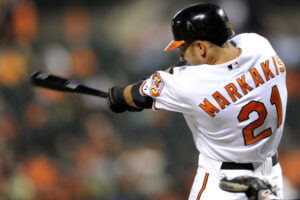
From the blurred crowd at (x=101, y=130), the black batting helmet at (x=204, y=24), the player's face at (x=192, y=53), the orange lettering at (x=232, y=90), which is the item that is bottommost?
the blurred crowd at (x=101, y=130)

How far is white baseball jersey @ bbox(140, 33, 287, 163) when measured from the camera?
2641 millimetres

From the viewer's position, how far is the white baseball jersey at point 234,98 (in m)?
2.64

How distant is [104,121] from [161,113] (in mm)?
965

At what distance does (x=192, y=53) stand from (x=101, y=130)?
4.78 m

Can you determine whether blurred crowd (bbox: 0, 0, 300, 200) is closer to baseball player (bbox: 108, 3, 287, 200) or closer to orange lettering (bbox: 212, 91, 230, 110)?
baseball player (bbox: 108, 3, 287, 200)

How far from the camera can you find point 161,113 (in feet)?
22.8

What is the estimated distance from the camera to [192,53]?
8.98 feet

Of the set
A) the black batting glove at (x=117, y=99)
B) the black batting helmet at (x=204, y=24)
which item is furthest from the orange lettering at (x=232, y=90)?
the black batting glove at (x=117, y=99)

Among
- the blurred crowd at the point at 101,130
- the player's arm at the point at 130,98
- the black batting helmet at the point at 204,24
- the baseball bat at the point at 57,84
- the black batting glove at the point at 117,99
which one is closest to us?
the black batting helmet at the point at 204,24

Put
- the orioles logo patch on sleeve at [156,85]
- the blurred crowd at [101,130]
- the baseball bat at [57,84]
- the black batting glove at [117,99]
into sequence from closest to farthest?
the orioles logo patch on sleeve at [156,85]
the black batting glove at [117,99]
the baseball bat at [57,84]
the blurred crowd at [101,130]

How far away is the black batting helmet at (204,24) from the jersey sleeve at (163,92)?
0.75 ft

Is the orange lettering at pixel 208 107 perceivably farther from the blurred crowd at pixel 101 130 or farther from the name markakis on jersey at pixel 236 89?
the blurred crowd at pixel 101 130

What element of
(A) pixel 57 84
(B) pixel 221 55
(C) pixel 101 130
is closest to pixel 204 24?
(B) pixel 221 55

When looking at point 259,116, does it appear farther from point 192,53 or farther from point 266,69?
point 192,53
